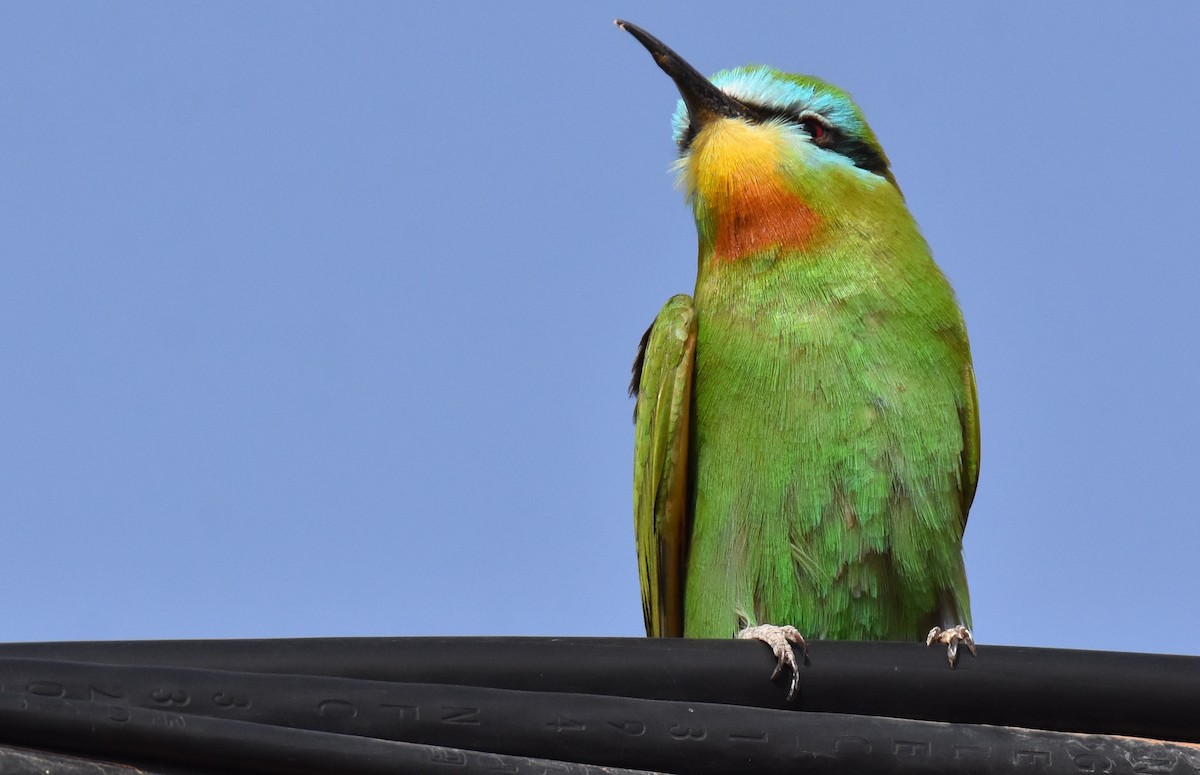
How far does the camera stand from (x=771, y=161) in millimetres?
5508

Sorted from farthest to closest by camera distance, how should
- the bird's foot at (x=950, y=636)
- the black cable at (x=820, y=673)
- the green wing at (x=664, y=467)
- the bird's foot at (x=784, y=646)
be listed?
the green wing at (x=664, y=467)
the bird's foot at (x=950, y=636)
the bird's foot at (x=784, y=646)
the black cable at (x=820, y=673)

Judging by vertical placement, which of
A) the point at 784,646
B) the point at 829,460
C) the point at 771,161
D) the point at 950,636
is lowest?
the point at 784,646

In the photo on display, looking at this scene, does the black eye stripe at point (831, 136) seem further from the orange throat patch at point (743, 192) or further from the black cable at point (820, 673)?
the black cable at point (820, 673)

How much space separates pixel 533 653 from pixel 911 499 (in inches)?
98.8

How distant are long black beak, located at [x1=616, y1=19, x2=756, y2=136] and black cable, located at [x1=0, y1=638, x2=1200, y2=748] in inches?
132

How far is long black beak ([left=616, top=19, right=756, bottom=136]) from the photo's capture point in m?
5.73

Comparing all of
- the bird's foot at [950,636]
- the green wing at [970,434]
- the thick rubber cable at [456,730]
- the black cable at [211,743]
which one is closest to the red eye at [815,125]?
the green wing at [970,434]

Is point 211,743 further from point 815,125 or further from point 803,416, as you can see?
point 815,125

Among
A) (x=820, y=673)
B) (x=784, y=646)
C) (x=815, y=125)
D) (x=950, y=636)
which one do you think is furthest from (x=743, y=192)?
(x=820, y=673)

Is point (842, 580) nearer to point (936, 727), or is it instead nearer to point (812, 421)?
point (812, 421)

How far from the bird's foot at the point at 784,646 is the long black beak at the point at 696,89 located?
86.2 inches

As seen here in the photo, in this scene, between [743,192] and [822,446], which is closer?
[822,446]

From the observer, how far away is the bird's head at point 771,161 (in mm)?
5336

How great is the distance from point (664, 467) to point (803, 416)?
22.0 inches
